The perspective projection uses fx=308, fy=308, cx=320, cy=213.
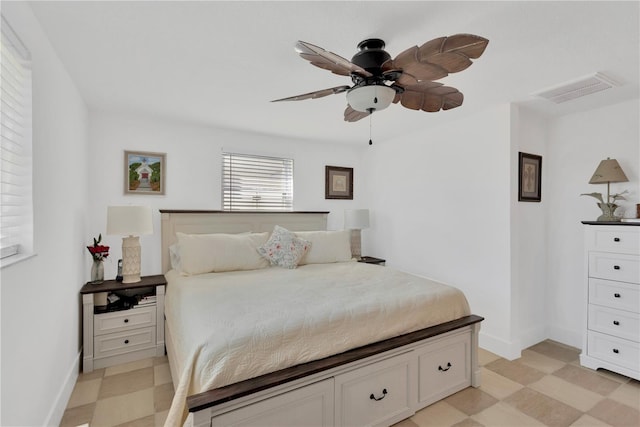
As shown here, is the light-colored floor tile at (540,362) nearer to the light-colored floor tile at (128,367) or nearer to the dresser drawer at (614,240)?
the dresser drawer at (614,240)

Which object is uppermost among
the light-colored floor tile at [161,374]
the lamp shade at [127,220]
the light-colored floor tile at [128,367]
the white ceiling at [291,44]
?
the white ceiling at [291,44]

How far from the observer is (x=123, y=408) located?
6.95 feet

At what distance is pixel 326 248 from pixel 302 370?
6.61ft

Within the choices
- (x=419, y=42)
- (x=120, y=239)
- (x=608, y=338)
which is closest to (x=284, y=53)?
(x=419, y=42)

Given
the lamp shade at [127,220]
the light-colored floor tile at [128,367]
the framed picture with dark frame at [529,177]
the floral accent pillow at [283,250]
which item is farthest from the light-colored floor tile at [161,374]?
the framed picture with dark frame at [529,177]

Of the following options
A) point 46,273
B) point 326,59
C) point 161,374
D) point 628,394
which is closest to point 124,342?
point 161,374

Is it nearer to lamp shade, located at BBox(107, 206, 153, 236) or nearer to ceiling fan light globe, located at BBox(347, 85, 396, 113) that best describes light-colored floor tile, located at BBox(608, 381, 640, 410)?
ceiling fan light globe, located at BBox(347, 85, 396, 113)

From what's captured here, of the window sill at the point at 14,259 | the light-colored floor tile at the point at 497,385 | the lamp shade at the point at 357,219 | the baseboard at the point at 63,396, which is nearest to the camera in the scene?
the window sill at the point at 14,259

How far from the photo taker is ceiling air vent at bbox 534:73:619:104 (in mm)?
2326

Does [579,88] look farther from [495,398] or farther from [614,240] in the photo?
[495,398]

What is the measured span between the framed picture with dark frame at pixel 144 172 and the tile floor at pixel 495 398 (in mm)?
1734

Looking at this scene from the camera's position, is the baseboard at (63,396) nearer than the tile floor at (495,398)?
Yes

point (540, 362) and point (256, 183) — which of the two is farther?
point (256, 183)

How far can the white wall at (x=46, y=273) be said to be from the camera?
1375 mm
